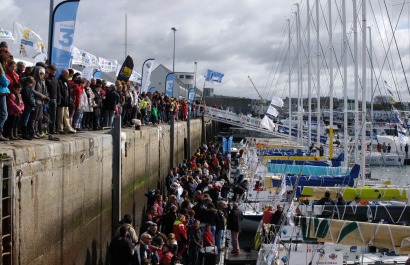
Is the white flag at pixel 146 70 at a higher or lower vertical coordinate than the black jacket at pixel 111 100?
higher

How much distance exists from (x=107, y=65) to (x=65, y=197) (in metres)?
26.8

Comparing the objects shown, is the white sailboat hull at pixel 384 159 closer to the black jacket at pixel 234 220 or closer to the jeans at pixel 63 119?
the black jacket at pixel 234 220

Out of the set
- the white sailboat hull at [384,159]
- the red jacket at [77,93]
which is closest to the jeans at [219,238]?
the red jacket at [77,93]

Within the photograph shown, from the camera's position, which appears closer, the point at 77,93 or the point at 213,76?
the point at 77,93

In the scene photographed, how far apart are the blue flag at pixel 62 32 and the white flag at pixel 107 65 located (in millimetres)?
21607

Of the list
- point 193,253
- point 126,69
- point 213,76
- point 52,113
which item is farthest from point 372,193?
point 213,76

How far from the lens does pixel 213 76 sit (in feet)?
162

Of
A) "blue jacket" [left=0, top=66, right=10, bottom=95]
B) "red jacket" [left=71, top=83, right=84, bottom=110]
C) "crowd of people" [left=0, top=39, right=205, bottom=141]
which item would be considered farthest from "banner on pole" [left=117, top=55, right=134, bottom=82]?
"blue jacket" [left=0, top=66, right=10, bottom=95]

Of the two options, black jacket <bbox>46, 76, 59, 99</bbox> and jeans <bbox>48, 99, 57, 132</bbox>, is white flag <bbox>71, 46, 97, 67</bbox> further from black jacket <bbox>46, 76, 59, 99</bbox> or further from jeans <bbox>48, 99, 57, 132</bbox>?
black jacket <bbox>46, 76, 59, 99</bbox>

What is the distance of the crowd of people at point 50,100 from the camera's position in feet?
32.5

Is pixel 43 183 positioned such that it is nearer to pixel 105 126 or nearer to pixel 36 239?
pixel 36 239

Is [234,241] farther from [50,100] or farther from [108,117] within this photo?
[50,100]

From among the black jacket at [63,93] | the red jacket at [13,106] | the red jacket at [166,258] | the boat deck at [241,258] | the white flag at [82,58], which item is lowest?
the boat deck at [241,258]

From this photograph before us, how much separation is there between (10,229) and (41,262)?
136cm
